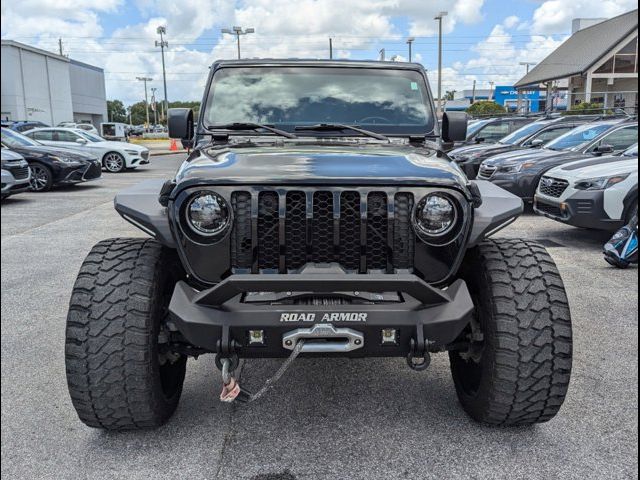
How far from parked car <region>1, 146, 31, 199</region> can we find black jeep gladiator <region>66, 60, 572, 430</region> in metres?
9.34

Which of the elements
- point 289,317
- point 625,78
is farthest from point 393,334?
point 625,78

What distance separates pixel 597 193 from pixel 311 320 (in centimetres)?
607

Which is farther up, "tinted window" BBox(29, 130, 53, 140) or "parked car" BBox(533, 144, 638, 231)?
"tinted window" BBox(29, 130, 53, 140)

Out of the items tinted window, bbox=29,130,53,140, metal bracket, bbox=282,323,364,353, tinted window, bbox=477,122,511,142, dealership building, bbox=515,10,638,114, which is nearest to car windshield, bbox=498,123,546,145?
tinted window, bbox=477,122,511,142

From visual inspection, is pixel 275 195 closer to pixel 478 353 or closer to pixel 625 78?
pixel 478 353

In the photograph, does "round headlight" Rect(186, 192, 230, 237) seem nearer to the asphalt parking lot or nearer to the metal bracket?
the metal bracket

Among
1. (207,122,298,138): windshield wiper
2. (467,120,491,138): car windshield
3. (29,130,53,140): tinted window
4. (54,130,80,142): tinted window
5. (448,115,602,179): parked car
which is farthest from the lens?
(54,130,80,142): tinted window

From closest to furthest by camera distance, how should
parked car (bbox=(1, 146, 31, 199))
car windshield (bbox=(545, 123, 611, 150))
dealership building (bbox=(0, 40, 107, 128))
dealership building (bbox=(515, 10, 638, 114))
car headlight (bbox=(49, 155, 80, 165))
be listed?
car windshield (bbox=(545, 123, 611, 150)) < parked car (bbox=(1, 146, 31, 199)) < car headlight (bbox=(49, 155, 80, 165)) < dealership building (bbox=(515, 10, 638, 114)) < dealership building (bbox=(0, 40, 107, 128))

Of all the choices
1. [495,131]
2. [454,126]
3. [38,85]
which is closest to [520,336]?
[454,126]

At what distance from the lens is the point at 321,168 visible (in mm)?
2826

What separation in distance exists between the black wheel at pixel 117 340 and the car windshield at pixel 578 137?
9.41m

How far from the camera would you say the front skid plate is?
8.48ft

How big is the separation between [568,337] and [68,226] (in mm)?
8188

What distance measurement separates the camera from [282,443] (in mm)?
3012
